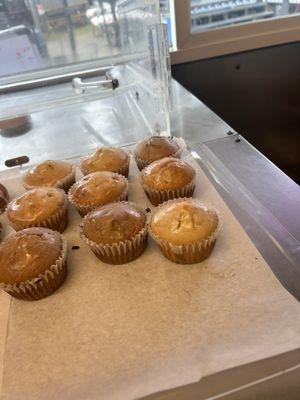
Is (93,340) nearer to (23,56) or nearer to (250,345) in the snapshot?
(250,345)

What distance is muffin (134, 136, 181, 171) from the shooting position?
49.1 inches

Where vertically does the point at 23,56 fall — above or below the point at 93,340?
above

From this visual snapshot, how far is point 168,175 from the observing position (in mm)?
1129

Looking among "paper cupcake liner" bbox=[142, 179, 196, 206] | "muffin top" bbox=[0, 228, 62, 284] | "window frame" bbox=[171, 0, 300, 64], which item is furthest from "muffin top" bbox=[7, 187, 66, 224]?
"window frame" bbox=[171, 0, 300, 64]

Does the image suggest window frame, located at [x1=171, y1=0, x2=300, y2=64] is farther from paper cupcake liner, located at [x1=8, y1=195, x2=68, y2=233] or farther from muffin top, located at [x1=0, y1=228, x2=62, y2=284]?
muffin top, located at [x1=0, y1=228, x2=62, y2=284]

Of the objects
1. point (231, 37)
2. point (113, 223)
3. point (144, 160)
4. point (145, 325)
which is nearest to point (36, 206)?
point (113, 223)

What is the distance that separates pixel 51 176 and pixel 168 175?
40cm

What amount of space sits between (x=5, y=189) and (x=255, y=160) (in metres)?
0.85

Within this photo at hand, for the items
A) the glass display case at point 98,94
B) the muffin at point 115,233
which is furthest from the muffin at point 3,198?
the muffin at point 115,233

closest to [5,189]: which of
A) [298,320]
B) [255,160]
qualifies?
[255,160]

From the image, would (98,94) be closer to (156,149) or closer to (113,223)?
(156,149)

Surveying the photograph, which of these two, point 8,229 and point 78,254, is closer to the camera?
point 78,254

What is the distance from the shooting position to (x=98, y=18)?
1782 millimetres

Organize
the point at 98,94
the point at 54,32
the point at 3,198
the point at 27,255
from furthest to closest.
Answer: the point at 54,32
the point at 98,94
the point at 3,198
the point at 27,255
